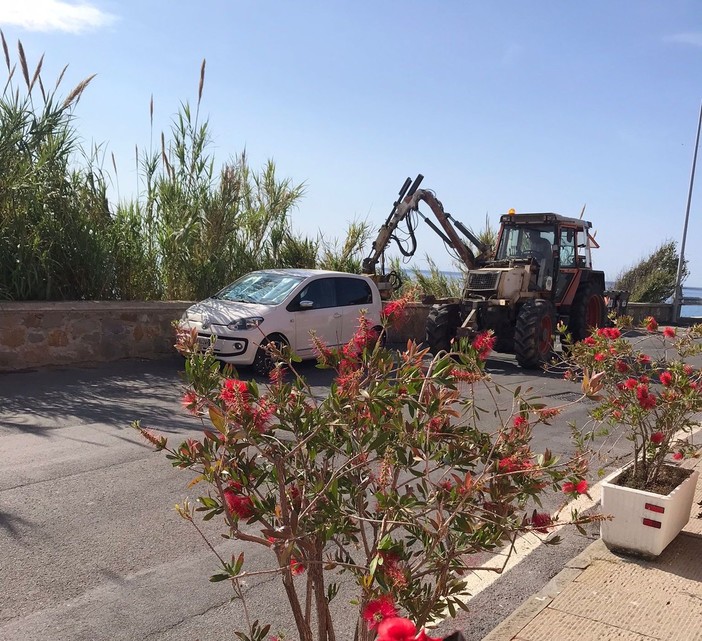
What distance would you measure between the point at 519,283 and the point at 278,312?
5.07m

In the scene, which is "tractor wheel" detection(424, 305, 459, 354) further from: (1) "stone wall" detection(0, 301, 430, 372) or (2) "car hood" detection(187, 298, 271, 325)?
(2) "car hood" detection(187, 298, 271, 325)

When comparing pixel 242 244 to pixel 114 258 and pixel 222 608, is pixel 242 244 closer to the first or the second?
pixel 114 258

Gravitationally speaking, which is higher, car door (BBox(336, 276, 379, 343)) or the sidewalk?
car door (BBox(336, 276, 379, 343))

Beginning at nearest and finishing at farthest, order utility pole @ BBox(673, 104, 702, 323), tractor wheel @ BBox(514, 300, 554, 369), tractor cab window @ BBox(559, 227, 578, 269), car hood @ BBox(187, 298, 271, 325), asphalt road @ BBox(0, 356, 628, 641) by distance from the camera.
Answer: asphalt road @ BBox(0, 356, 628, 641)
car hood @ BBox(187, 298, 271, 325)
tractor wheel @ BBox(514, 300, 554, 369)
tractor cab window @ BBox(559, 227, 578, 269)
utility pole @ BBox(673, 104, 702, 323)

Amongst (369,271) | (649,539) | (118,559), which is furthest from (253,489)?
(369,271)

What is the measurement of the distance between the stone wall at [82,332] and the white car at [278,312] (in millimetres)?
682

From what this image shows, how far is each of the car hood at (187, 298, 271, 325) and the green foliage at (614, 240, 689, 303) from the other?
76.0 feet

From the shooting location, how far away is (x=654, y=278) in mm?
31203

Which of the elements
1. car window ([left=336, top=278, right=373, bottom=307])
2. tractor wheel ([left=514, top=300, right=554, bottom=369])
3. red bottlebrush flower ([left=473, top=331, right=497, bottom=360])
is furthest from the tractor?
red bottlebrush flower ([left=473, top=331, right=497, bottom=360])

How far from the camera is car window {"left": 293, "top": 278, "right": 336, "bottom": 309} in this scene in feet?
37.6

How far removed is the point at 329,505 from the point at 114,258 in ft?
33.5

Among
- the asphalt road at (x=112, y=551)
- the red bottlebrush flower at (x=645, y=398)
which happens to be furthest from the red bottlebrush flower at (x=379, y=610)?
the red bottlebrush flower at (x=645, y=398)

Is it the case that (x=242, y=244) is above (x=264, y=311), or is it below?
above

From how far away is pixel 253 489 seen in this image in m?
2.35
